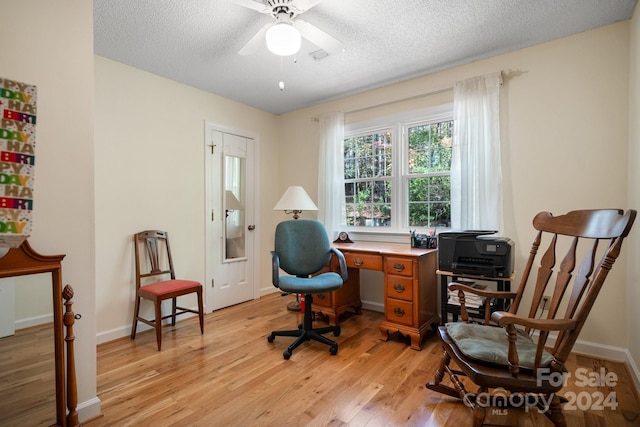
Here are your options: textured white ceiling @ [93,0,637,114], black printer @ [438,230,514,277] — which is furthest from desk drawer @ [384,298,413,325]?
textured white ceiling @ [93,0,637,114]

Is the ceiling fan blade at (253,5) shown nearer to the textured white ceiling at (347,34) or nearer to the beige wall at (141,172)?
the textured white ceiling at (347,34)

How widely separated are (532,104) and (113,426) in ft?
11.9

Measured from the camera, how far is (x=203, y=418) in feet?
5.47

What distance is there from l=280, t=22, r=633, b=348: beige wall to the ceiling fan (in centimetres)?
168

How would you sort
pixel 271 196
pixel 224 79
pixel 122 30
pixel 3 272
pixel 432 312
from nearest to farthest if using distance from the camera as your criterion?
pixel 3 272 → pixel 122 30 → pixel 432 312 → pixel 224 79 → pixel 271 196

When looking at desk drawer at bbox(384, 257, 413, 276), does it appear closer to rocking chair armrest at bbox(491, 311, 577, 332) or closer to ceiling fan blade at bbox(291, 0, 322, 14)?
rocking chair armrest at bbox(491, 311, 577, 332)

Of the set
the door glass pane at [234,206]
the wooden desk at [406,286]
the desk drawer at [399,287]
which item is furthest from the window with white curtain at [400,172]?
the door glass pane at [234,206]

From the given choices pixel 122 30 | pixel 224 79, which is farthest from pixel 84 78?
pixel 224 79

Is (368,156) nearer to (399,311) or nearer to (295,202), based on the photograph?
(295,202)

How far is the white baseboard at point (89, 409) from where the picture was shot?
63.8 inches

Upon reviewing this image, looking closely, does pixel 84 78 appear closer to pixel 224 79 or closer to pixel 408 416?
pixel 224 79

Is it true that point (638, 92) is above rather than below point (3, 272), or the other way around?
above

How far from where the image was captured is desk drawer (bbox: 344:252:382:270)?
9.20 ft

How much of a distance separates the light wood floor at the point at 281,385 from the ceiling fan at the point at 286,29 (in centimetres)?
213
